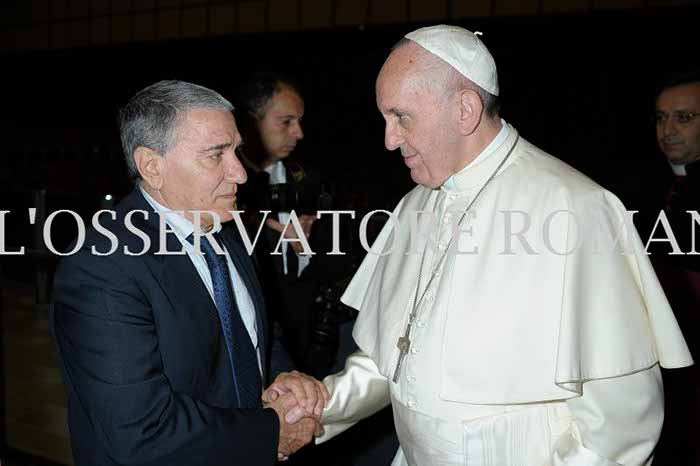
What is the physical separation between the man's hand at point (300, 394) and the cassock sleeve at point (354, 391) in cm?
3

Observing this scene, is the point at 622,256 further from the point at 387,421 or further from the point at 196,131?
the point at 387,421

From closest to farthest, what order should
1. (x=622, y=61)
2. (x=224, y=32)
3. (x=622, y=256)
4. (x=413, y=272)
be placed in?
(x=622, y=256)
(x=413, y=272)
(x=622, y=61)
(x=224, y=32)

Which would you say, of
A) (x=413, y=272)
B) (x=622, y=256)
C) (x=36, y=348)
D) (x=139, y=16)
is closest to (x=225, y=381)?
(x=413, y=272)

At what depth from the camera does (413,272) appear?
205 cm

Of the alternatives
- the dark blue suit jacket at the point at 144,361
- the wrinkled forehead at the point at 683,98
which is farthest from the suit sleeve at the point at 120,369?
the wrinkled forehead at the point at 683,98

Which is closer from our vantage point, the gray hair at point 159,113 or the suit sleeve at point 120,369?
the suit sleeve at point 120,369

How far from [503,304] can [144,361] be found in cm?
83

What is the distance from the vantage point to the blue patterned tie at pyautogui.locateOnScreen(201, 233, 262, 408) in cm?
191

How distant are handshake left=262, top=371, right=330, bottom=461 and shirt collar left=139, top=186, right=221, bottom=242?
1.73 ft

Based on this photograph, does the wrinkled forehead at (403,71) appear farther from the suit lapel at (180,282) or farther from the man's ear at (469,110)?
the suit lapel at (180,282)

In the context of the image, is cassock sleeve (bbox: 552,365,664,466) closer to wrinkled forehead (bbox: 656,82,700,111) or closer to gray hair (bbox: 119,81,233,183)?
gray hair (bbox: 119,81,233,183)

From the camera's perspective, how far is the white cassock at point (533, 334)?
5.29ft

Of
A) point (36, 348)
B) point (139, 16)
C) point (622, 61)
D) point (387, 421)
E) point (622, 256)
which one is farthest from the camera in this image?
point (139, 16)

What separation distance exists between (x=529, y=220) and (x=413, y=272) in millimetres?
392
